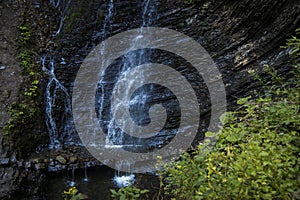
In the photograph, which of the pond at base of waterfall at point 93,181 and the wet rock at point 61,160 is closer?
the pond at base of waterfall at point 93,181

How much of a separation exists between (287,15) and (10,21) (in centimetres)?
785

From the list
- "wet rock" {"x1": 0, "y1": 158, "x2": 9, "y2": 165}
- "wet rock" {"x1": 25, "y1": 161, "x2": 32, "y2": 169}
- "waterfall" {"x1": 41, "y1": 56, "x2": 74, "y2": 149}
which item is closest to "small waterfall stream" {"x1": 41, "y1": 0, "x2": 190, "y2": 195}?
"waterfall" {"x1": 41, "y1": 56, "x2": 74, "y2": 149}

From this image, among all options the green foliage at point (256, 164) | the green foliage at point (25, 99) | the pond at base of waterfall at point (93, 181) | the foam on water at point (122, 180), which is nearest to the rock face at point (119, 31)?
the green foliage at point (25, 99)

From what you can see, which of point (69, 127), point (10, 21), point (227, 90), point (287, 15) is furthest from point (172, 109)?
point (10, 21)

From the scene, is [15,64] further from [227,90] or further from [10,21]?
[227,90]

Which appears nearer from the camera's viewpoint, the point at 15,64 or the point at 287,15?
the point at 287,15

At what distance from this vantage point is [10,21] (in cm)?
818

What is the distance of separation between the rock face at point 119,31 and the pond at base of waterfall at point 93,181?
267 mm

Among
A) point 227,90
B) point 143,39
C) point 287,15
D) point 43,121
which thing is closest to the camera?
point 287,15

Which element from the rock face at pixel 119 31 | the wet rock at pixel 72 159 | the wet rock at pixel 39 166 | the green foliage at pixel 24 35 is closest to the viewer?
the rock face at pixel 119 31

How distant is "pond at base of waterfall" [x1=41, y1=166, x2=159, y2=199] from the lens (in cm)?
516

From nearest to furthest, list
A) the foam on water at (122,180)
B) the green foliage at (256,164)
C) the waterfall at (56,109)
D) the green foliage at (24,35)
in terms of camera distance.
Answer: the green foliage at (256,164) < the foam on water at (122,180) < the waterfall at (56,109) < the green foliage at (24,35)

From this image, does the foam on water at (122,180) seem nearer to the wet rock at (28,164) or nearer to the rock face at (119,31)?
the rock face at (119,31)

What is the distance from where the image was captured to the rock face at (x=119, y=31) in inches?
207
